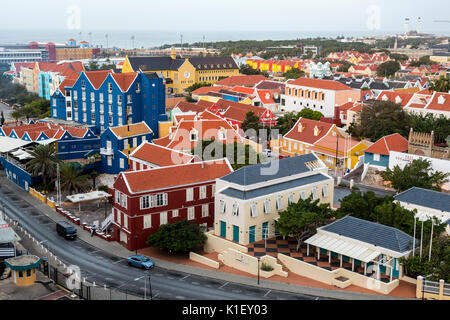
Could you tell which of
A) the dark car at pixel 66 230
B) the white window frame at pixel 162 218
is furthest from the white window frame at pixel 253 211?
the dark car at pixel 66 230

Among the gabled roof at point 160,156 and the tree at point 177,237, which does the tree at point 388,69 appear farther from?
the tree at point 177,237

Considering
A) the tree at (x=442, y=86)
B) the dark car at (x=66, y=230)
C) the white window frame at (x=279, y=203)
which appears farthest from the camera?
the tree at (x=442, y=86)

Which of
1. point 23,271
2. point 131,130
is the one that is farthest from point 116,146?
point 23,271

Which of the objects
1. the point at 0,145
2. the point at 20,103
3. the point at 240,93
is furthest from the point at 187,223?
the point at 20,103

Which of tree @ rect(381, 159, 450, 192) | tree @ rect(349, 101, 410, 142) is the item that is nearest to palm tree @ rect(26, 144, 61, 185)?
tree @ rect(381, 159, 450, 192)

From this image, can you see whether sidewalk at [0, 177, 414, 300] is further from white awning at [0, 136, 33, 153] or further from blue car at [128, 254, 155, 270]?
white awning at [0, 136, 33, 153]
